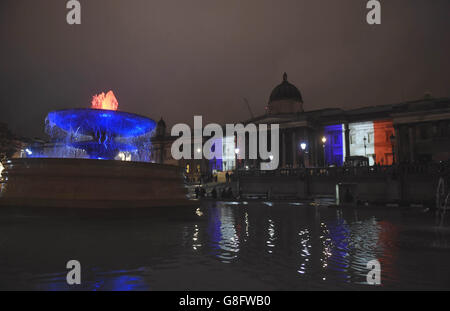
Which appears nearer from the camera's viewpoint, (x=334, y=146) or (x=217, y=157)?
(x=334, y=146)

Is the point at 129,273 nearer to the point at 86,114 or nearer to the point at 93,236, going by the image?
the point at 93,236

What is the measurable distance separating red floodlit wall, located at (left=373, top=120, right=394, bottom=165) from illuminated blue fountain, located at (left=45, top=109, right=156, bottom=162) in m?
42.7

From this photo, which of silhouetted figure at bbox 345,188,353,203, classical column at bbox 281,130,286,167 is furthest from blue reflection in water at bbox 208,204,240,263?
classical column at bbox 281,130,286,167

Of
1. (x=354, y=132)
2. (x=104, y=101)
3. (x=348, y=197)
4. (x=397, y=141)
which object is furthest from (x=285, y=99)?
(x=104, y=101)

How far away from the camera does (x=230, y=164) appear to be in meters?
66.8

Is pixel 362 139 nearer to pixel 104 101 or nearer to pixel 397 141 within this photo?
pixel 397 141

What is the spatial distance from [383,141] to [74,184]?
4898 cm

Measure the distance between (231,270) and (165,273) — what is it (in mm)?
857

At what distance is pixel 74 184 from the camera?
9461 mm

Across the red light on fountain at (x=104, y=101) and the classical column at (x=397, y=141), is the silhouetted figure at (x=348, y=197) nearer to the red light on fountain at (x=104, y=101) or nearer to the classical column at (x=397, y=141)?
the red light on fountain at (x=104, y=101)

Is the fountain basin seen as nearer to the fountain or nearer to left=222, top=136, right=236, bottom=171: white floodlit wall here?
the fountain

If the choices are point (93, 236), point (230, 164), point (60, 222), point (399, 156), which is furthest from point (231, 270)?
point (230, 164)

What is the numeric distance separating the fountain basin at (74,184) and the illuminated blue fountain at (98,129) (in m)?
3.02

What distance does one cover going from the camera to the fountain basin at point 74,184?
930 cm
